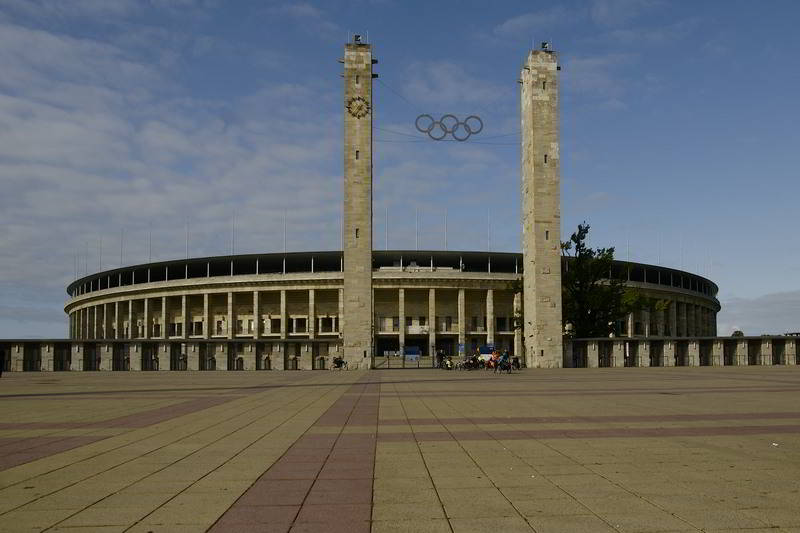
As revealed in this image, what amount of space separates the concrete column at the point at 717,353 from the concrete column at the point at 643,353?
5297mm

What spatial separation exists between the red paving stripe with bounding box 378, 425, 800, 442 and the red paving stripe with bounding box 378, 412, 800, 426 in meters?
1.49

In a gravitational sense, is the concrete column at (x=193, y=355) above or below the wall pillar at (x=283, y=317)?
Result: below

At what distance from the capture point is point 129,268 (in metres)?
115

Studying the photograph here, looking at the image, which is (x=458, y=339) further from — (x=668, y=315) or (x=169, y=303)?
(x=169, y=303)

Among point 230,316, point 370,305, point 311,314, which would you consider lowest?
point 230,316

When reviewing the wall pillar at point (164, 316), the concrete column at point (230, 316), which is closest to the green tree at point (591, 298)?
the concrete column at point (230, 316)

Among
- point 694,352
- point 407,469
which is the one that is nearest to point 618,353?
point 694,352

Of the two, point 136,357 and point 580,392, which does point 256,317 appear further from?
point 580,392

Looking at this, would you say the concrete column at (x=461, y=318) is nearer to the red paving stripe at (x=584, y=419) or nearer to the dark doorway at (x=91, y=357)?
the dark doorway at (x=91, y=357)

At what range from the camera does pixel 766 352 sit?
5878 cm

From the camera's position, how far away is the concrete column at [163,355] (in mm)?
55906

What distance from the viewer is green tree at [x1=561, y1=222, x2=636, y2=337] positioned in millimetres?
68750

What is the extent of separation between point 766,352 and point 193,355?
45521mm

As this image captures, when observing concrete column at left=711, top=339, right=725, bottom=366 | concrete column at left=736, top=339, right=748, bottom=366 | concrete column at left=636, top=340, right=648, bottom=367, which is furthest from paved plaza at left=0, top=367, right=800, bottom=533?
concrete column at left=736, top=339, right=748, bottom=366
